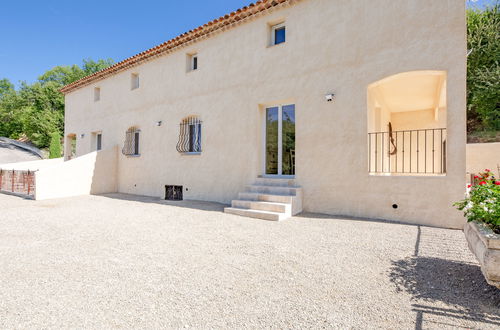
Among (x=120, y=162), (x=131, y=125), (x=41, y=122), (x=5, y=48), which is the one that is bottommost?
(x=120, y=162)

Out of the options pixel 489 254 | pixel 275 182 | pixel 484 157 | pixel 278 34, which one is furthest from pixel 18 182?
pixel 484 157

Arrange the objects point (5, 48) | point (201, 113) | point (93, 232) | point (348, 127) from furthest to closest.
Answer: point (5, 48) < point (201, 113) < point (348, 127) < point (93, 232)

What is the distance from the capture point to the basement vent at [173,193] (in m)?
10.1

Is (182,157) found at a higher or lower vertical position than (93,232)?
higher

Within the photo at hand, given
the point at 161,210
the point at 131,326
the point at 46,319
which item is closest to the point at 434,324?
the point at 131,326

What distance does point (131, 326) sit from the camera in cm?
212

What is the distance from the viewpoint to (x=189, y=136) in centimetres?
999

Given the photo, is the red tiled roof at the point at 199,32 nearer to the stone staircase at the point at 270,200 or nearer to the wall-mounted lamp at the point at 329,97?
the wall-mounted lamp at the point at 329,97

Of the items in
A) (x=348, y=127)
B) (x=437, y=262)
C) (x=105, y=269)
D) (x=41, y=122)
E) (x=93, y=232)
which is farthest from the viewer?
(x=41, y=122)

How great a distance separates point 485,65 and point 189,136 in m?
22.2

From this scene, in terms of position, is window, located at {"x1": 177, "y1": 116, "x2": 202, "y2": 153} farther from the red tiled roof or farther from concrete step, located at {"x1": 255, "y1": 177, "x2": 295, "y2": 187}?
concrete step, located at {"x1": 255, "y1": 177, "x2": 295, "y2": 187}

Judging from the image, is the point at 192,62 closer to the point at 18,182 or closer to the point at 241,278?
the point at 18,182

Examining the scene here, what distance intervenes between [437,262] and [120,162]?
1240cm

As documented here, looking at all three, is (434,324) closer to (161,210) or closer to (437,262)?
(437,262)
